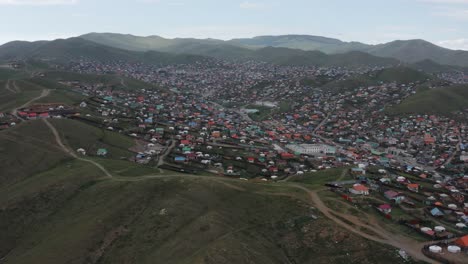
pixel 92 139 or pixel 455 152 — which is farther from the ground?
pixel 92 139

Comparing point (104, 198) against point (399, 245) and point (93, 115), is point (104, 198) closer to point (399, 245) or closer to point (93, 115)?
point (399, 245)

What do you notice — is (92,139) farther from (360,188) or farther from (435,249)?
(435,249)

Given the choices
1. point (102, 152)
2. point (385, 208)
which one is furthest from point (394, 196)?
point (102, 152)

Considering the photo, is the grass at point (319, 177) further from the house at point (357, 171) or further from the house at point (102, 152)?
the house at point (102, 152)

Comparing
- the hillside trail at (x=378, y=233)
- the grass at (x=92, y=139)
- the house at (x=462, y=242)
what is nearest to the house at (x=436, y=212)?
the house at (x=462, y=242)

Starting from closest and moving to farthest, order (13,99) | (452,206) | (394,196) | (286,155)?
(394,196), (452,206), (286,155), (13,99)

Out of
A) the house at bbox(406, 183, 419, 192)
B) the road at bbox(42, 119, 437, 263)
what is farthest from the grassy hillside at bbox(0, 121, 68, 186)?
the house at bbox(406, 183, 419, 192)

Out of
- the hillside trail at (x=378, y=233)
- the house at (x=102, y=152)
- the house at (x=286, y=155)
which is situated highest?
the hillside trail at (x=378, y=233)

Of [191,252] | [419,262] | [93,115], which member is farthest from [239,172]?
[93,115]
